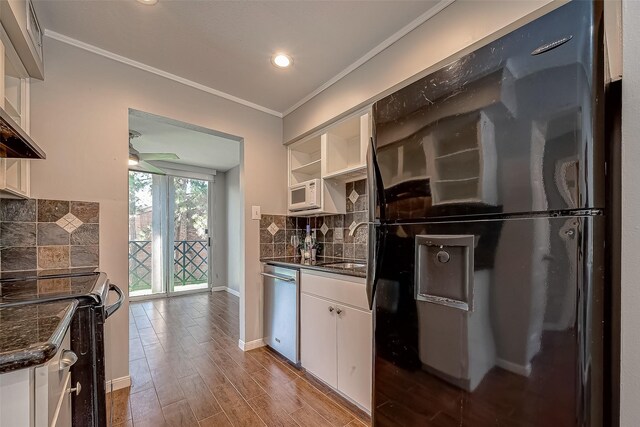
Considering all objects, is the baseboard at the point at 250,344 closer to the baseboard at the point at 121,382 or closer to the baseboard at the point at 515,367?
the baseboard at the point at 121,382

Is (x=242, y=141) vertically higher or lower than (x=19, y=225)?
higher

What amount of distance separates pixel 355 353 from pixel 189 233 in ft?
14.3

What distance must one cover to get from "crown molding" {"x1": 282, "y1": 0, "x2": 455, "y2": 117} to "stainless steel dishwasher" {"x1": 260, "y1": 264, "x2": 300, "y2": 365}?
1.60m

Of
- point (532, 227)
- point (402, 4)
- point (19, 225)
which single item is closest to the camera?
point (532, 227)

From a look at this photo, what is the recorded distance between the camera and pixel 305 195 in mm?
2527

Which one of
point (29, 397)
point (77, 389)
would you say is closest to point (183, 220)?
point (77, 389)

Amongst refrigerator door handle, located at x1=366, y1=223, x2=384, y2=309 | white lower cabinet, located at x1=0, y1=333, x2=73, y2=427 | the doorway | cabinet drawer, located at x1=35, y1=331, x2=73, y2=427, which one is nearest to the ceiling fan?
the doorway

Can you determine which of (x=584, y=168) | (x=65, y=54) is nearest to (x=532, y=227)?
(x=584, y=168)

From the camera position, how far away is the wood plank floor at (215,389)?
1620mm

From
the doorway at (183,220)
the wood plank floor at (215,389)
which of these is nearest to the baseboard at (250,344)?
the wood plank floor at (215,389)

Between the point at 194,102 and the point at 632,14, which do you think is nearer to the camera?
the point at 632,14

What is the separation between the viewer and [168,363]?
231 cm

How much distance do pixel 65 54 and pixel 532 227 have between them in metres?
2.73

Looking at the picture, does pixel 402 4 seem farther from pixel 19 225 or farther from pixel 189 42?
pixel 19 225
